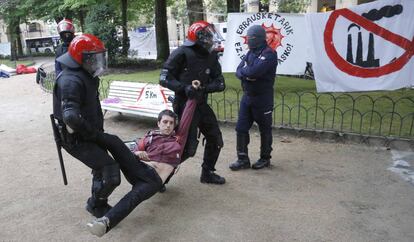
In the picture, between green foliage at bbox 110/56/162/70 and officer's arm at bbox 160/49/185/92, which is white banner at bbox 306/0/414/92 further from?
green foliage at bbox 110/56/162/70

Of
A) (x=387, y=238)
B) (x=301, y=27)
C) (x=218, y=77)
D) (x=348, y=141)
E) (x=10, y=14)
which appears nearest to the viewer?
(x=387, y=238)

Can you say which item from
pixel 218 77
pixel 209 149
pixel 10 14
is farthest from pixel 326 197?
pixel 10 14

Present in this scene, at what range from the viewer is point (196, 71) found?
4176 millimetres

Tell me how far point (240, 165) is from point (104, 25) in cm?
1266

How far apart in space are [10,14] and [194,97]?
105 feet

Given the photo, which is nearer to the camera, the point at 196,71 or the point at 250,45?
the point at 196,71

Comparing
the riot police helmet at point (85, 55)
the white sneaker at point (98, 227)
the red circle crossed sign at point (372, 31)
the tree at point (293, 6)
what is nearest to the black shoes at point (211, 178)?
the white sneaker at point (98, 227)

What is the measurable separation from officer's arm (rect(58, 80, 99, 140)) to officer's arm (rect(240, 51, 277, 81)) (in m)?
2.23

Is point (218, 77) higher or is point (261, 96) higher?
point (218, 77)

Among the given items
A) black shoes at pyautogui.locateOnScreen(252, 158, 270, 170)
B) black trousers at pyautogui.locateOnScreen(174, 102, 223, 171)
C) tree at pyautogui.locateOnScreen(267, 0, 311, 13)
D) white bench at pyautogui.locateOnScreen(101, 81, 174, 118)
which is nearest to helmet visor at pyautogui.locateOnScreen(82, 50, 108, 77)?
black trousers at pyautogui.locateOnScreen(174, 102, 223, 171)

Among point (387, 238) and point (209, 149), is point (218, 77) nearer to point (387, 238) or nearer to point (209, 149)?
point (209, 149)

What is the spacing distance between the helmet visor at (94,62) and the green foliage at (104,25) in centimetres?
1343

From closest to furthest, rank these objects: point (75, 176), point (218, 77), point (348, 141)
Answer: point (218, 77) → point (75, 176) → point (348, 141)

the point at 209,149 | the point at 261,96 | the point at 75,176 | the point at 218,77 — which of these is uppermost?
the point at 218,77
